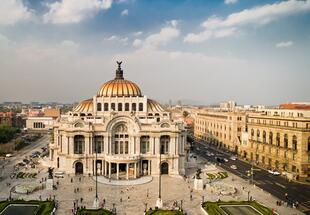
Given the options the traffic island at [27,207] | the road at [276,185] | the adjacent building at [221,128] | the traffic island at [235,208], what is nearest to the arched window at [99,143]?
the traffic island at [27,207]

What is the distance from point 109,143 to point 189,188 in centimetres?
2241

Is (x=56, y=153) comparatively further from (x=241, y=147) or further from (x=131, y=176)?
(x=241, y=147)

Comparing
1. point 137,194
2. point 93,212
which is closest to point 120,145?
point 137,194

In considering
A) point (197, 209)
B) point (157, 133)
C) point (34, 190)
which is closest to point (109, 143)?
Answer: point (157, 133)

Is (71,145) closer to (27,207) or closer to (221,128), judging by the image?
(27,207)

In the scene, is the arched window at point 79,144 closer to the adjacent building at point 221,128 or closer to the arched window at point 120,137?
the arched window at point 120,137

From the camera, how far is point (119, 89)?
301 ft

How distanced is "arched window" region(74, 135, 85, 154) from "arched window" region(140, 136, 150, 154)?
1382 cm

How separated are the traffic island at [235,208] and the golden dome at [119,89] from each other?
141 feet

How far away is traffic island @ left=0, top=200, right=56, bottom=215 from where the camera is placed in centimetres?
5183

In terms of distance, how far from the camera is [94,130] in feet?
264

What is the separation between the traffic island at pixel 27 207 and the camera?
51.8 meters

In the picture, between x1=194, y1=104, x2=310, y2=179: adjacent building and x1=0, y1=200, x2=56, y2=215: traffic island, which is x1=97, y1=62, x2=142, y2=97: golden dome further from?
x1=0, y1=200, x2=56, y2=215: traffic island

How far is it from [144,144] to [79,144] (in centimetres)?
1547
